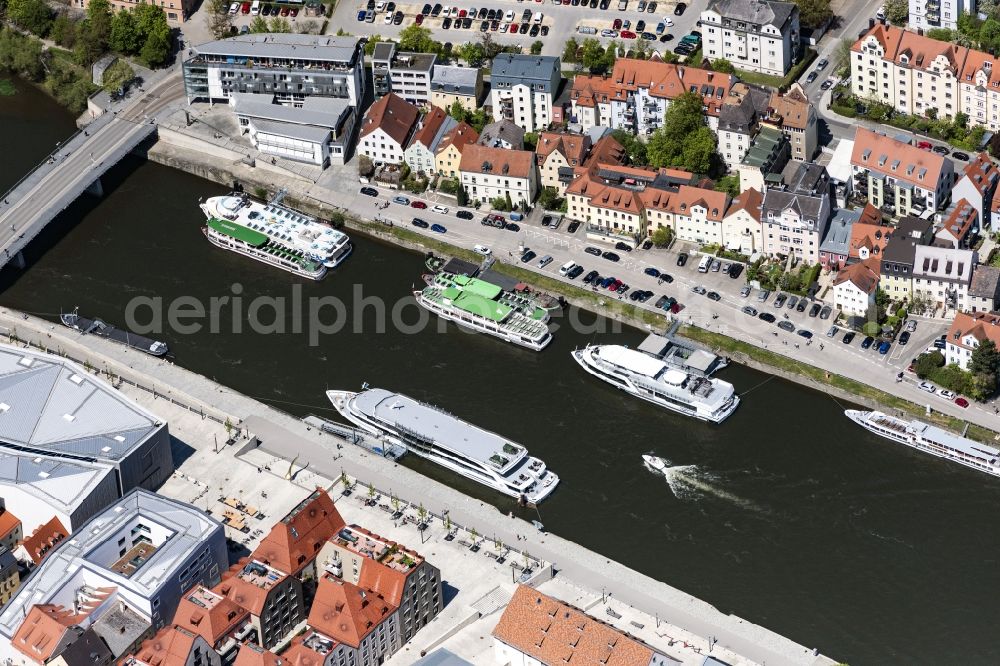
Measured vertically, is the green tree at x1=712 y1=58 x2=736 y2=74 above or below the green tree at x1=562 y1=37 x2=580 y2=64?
above

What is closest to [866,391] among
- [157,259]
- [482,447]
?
[482,447]

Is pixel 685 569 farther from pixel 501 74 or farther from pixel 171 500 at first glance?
pixel 501 74

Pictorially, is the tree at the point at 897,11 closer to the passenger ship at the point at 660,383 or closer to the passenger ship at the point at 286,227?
the passenger ship at the point at 660,383

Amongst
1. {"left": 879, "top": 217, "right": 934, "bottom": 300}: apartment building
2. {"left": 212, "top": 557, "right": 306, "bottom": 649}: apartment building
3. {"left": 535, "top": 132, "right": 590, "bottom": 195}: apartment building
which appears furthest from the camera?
{"left": 535, "top": 132, "right": 590, "bottom": 195}: apartment building

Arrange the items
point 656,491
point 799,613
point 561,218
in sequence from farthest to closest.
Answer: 1. point 561,218
2. point 656,491
3. point 799,613

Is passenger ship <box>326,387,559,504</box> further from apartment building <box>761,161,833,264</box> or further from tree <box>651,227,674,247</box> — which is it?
apartment building <box>761,161,833,264</box>

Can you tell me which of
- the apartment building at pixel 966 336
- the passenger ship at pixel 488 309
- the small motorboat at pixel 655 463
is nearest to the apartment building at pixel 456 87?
the passenger ship at pixel 488 309

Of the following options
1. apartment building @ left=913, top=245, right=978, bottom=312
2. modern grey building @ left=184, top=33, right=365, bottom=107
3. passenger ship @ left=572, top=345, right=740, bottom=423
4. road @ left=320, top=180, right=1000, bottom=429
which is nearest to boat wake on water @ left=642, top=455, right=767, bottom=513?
passenger ship @ left=572, top=345, right=740, bottom=423
